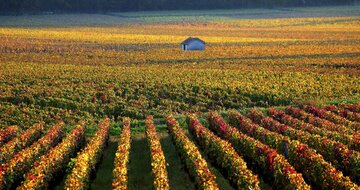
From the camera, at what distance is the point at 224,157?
1825 centimetres

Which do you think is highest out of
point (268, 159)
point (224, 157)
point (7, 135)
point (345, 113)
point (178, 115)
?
point (268, 159)

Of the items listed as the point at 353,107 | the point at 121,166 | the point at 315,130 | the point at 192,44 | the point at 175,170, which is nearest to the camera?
the point at 121,166

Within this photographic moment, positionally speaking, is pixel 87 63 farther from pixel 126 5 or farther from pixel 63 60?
pixel 126 5

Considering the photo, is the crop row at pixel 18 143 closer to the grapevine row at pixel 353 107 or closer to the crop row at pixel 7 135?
the crop row at pixel 7 135

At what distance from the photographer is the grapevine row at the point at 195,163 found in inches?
604

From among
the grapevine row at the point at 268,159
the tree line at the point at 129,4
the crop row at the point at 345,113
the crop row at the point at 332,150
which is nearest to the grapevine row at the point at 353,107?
the crop row at the point at 345,113

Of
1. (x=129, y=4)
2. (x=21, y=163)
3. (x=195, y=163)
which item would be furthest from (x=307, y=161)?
(x=129, y=4)

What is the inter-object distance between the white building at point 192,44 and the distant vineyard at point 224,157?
3919cm

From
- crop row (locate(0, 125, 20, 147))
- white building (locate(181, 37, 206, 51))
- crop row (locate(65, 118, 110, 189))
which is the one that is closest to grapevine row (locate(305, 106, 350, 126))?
crop row (locate(65, 118, 110, 189))

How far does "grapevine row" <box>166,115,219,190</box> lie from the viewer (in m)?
15.4

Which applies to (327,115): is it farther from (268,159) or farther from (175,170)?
(175,170)

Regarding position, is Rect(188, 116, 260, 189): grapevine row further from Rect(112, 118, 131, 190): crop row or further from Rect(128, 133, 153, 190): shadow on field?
Rect(112, 118, 131, 190): crop row

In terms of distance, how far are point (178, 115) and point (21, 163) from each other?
1331 centimetres

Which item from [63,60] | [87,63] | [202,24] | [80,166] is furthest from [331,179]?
[202,24]
